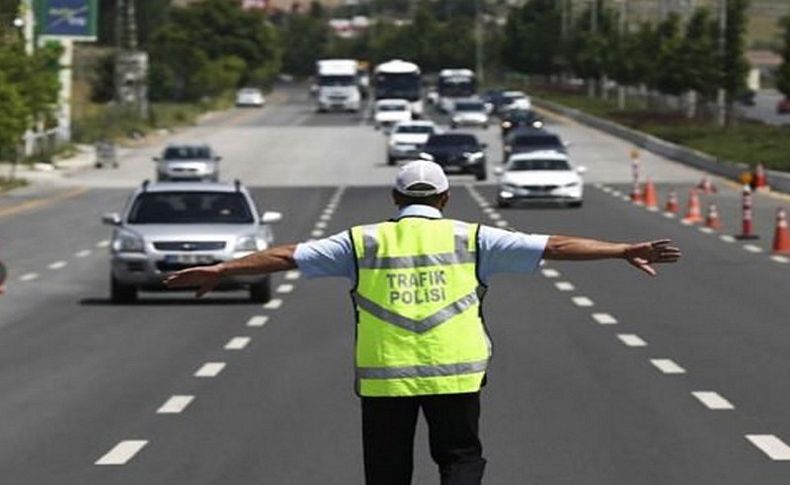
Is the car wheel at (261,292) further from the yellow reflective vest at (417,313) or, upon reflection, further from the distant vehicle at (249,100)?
the distant vehicle at (249,100)

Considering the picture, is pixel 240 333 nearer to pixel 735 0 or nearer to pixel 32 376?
pixel 32 376

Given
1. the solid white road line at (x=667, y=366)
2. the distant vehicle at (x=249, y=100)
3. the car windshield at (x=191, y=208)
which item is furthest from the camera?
the distant vehicle at (x=249, y=100)

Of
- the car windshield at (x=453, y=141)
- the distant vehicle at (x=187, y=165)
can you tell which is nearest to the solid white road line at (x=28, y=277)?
the distant vehicle at (x=187, y=165)

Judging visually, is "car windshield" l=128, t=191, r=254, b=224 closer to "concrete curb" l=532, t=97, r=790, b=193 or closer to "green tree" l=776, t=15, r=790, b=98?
"concrete curb" l=532, t=97, r=790, b=193

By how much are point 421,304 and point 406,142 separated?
70.8 meters

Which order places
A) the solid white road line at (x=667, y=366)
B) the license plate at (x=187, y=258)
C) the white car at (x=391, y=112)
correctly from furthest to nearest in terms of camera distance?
1. the white car at (x=391, y=112)
2. the license plate at (x=187, y=258)
3. the solid white road line at (x=667, y=366)

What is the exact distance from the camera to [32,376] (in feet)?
63.3

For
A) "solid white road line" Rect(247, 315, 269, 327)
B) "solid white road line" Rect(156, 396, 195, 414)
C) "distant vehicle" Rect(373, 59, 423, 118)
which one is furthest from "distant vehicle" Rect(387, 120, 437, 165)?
"solid white road line" Rect(156, 396, 195, 414)

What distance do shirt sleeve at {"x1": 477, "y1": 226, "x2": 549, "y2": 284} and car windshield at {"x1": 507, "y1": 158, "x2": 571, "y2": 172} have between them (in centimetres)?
4486

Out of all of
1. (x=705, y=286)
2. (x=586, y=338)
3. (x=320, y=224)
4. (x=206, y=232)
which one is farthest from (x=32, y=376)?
(x=320, y=224)

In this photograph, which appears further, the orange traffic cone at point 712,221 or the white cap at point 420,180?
the orange traffic cone at point 712,221

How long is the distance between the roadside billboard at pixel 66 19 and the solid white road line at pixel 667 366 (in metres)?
65.9

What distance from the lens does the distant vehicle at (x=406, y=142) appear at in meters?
78.6

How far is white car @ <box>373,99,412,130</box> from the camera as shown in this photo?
113 meters
